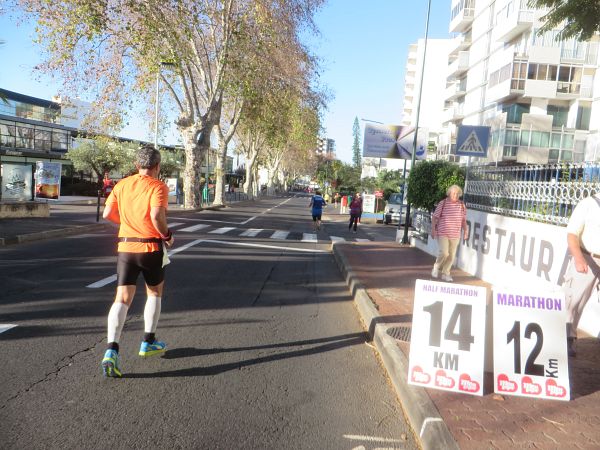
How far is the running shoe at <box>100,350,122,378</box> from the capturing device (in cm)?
398

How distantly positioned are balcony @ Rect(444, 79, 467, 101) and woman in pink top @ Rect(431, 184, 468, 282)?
49364 mm

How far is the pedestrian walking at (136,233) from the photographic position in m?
4.07

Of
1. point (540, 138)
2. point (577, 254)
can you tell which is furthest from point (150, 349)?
point (540, 138)

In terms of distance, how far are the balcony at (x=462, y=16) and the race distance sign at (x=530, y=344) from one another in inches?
2234

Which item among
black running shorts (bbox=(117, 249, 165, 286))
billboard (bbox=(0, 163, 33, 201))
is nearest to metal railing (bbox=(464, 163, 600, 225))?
black running shorts (bbox=(117, 249, 165, 286))

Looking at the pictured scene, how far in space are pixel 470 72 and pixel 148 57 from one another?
39.7 m

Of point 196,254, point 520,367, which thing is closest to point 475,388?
point 520,367

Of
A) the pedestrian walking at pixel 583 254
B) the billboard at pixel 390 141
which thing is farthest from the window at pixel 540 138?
the pedestrian walking at pixel 583 254

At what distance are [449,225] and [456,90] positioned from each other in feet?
173

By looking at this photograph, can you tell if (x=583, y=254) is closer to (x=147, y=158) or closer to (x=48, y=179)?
(x=147, y=158)

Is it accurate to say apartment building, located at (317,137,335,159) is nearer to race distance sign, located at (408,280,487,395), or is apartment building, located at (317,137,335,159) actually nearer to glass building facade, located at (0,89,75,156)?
glass building facade, located at (0,89,75,156)

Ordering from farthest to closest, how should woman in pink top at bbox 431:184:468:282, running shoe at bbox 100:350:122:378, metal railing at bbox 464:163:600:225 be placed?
woman in pink top at bbox 431:184:468:282
metal railing at bbox 464:163:600:225
running shoe at bbox 100:350:122:378

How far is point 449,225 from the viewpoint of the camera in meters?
8.81

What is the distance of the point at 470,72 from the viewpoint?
175 feet
